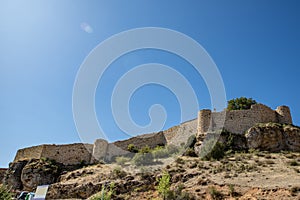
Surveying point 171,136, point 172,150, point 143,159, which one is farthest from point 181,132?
point 143,159

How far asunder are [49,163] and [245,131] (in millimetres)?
21208

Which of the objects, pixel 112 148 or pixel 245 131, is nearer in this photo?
pixel 245 131

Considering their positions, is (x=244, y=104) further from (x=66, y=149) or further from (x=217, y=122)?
(x=66, y=149)

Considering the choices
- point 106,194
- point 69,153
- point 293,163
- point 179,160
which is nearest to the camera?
point 293,163

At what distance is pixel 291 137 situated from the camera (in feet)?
76.9

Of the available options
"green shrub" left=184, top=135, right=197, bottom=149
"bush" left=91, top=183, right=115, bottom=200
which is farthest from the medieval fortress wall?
"bush" left=91, top=183, right=115, bottom=200

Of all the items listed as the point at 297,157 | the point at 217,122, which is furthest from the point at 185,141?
the point at 297,157

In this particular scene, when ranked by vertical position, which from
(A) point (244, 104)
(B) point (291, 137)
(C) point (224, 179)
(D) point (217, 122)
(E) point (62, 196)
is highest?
(A) point (244, 104)

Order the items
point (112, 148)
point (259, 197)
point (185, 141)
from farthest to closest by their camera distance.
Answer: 1. point (112, 148)
2. point (185, 141)
3. point (259, 197)

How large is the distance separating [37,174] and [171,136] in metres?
14.8

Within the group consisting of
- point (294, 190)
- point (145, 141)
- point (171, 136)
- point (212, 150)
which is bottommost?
point (294, 190)

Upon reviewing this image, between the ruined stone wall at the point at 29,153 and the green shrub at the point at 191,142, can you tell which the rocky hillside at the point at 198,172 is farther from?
the ruined stone wall at the point at 29,153

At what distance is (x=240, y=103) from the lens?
1266 inches

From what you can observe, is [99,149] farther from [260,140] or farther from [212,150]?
[260,140]
